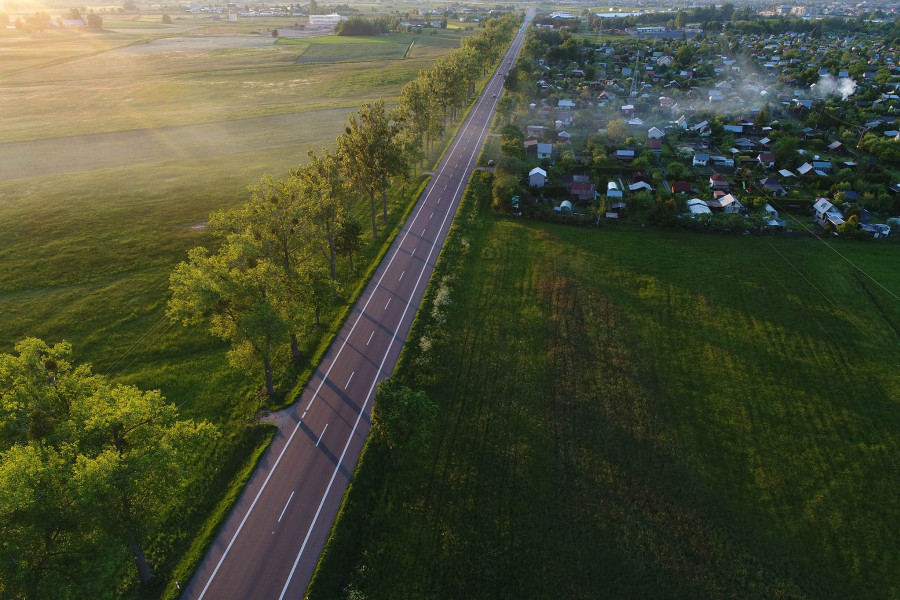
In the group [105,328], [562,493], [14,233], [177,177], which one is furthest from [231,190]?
[562,493]

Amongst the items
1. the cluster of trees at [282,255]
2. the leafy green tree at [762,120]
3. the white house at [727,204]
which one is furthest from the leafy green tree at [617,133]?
the cluster of trees at [282,255]

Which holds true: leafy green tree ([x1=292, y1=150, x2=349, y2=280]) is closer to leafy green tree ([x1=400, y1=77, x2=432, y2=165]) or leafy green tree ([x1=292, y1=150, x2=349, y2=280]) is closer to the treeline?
the treeline

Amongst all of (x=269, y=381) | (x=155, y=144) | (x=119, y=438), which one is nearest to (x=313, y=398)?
(x=269, y=381)

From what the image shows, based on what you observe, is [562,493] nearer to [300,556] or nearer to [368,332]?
[300,556]

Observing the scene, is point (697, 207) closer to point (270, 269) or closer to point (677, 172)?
point (677, 172)

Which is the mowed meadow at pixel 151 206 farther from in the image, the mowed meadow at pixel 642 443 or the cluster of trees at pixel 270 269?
the mowed meadow at pixel 642 443

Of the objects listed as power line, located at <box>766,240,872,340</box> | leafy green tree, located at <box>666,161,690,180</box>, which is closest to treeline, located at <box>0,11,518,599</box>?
power line, located at <box>766,240,872,340</box>
